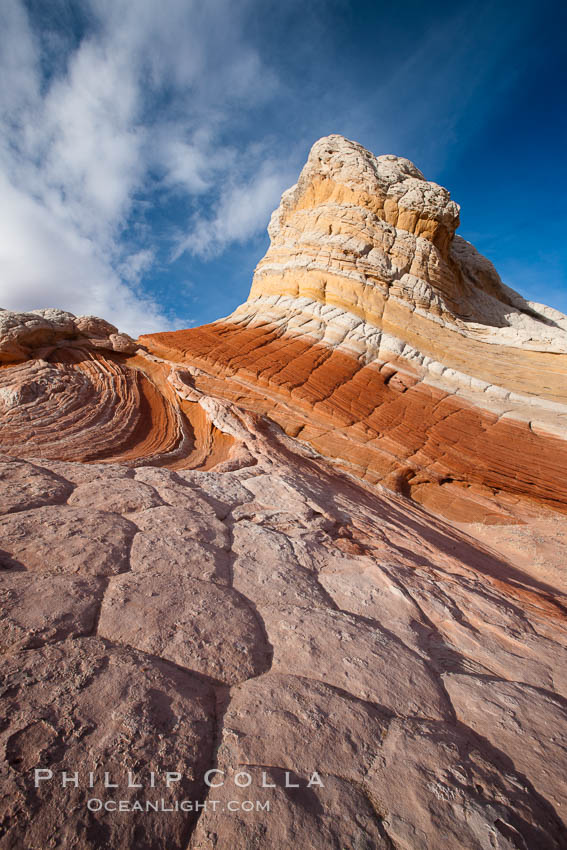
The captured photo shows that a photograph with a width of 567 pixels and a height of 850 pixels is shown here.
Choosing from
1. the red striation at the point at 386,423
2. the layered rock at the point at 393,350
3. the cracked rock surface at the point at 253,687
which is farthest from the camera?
the layered rock at the point at 393,350

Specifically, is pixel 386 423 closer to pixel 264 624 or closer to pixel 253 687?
pixel 264 624

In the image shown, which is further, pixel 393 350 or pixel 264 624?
pixel 393 350

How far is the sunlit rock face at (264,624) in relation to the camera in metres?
1.42

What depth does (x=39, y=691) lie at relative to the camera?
1613 mm

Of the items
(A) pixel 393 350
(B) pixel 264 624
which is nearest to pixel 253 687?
(B) pixel 264 624

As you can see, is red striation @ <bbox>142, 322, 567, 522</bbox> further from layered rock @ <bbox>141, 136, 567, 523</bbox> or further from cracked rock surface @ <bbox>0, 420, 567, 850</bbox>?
cracked rock surface @ <bbox>0, 420, 567, 850</bbox>

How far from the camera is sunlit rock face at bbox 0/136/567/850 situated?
142cm

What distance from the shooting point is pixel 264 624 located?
103 inches

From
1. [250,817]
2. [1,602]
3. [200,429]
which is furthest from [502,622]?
[200,429]

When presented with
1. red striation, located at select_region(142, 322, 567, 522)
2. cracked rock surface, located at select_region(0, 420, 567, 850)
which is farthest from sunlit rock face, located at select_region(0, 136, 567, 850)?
red striation, located at select_region(142, 322, 567, 522)

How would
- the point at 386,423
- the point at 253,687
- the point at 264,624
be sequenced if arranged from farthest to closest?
the point at 386,423, the point at 264,624, the point at 253,687

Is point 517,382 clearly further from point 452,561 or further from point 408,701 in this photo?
point 408,701

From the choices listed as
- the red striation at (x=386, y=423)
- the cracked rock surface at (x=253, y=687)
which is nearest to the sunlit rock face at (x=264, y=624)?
the cracked rock surface at (x=253, y=687)

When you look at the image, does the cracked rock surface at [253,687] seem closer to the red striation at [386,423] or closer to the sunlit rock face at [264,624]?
the sunlit rock face at [264,624]
